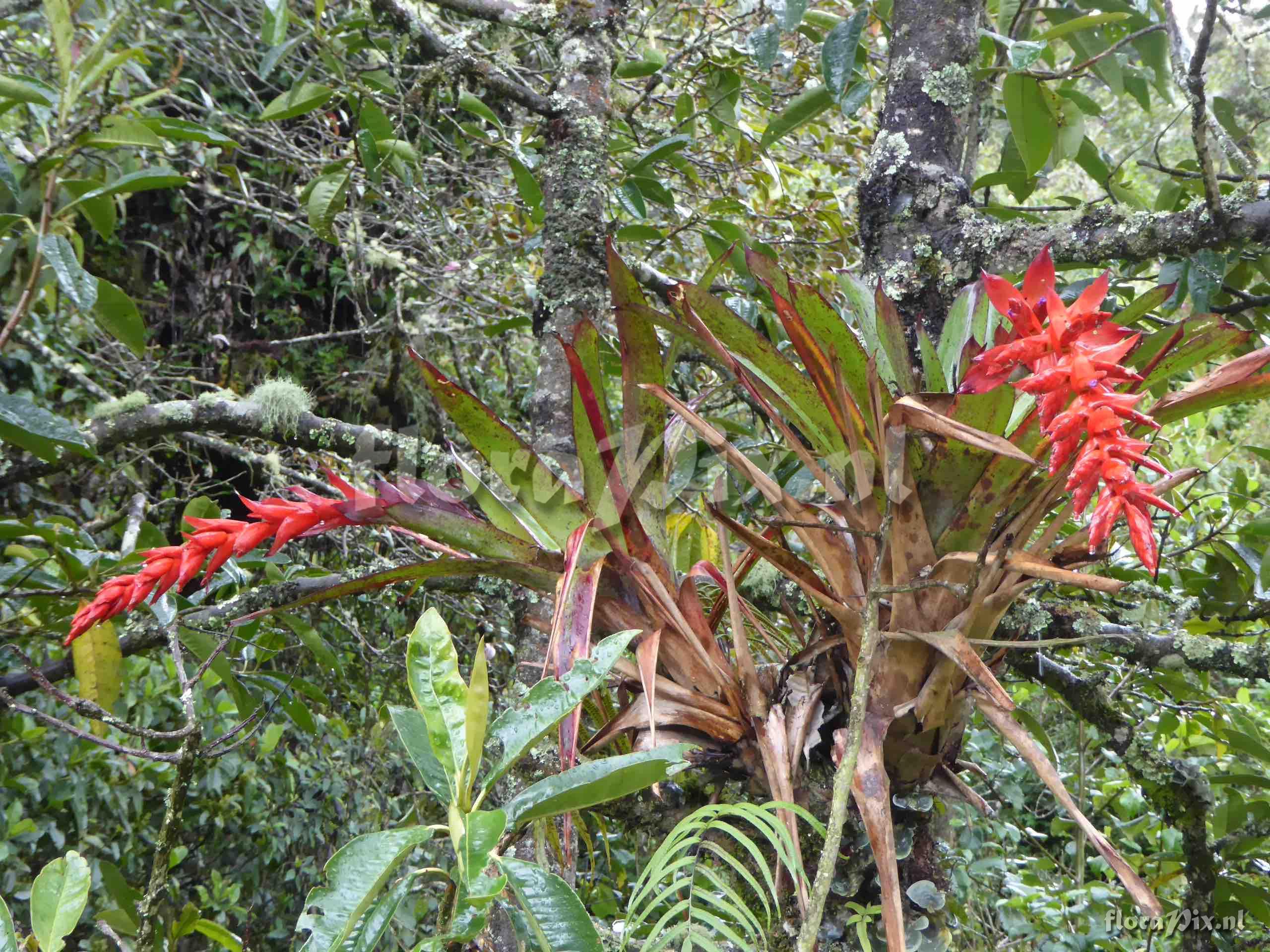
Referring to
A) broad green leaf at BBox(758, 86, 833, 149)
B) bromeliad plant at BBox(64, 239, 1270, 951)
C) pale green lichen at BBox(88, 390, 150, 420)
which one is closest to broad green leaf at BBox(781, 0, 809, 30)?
broad green leaf at BBox(758, 86, 833, 149)

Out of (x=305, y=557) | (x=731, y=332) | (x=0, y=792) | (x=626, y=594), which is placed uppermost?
(x=731, y=332)

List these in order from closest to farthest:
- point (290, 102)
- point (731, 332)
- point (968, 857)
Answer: point (731, 332) → point (290, 102) → point (968, 857)

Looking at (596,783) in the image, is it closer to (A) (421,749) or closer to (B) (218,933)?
(A) (421,749)

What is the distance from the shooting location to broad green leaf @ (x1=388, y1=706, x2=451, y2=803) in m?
0.62

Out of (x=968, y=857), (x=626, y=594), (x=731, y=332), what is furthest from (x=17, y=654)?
(x=968, y=857)

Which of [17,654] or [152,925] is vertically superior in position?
[152,925]

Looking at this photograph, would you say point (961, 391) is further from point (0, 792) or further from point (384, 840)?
point (0, 792)

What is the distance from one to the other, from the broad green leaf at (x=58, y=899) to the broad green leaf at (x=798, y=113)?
1332 millimetres

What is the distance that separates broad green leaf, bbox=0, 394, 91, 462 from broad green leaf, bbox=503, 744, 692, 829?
0.97 m

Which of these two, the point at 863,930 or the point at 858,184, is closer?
the point at 863,930

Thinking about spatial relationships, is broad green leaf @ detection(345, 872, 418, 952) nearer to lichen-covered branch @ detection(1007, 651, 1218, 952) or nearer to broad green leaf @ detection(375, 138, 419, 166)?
lichen-covered branch @ detection(1007, 651, 1218, 952)

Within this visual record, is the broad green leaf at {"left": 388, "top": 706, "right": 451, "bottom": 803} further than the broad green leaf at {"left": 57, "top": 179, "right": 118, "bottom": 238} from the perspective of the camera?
No

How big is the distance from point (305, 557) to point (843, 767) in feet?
5.71

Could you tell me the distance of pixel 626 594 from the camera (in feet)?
3.03
